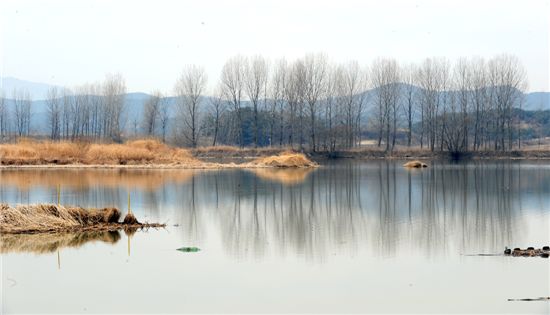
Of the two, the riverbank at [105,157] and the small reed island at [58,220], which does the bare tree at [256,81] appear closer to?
the riverbank at [105,157]

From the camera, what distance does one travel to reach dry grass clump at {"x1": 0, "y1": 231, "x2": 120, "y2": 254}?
11530 millimetres

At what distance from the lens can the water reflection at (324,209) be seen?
12.2 m

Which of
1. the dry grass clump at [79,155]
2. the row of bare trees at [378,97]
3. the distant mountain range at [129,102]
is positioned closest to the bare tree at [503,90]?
the row of bare trees at [378,97]

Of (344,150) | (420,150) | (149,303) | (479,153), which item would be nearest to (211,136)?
(344,150)

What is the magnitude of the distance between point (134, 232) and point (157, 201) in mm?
5734

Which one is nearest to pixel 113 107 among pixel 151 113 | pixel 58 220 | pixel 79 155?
pixel 151 113

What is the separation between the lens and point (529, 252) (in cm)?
1082

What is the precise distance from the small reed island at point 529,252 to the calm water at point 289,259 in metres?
0.30

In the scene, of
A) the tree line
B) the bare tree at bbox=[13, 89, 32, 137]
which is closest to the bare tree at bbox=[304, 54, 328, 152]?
the tree line

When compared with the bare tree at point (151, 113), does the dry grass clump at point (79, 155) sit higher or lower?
lower

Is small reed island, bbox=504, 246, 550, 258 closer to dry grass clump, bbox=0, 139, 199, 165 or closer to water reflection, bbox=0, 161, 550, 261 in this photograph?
water reflection, bbox=0, 161, 550, 261

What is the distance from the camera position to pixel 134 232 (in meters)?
13.3

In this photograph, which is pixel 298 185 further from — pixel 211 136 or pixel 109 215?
pixel 211 136

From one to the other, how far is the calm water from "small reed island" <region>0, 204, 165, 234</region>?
0.52m
